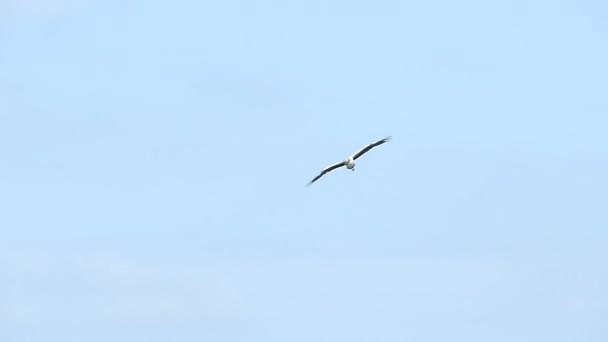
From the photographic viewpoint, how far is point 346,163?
483 ft

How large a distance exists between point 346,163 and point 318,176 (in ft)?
9.45

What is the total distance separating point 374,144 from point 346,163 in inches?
356

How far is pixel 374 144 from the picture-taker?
13862 centimetres

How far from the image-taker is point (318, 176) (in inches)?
5773

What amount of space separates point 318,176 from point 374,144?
9.69 metres
